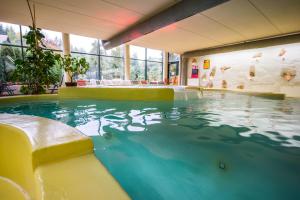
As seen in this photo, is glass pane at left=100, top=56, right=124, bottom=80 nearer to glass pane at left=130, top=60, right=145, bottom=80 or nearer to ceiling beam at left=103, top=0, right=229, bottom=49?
glass pane at left=130, top=60, right=145, bottom=80

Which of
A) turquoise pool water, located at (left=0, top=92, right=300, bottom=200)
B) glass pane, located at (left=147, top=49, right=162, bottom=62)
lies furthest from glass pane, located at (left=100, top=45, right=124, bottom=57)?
turquoise pool water, located at (left=0, top=92, right=300, bottom=200)

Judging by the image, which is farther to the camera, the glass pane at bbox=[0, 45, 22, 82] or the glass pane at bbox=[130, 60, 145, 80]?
the glass pane at bbox=[130, 60, 145, 80]

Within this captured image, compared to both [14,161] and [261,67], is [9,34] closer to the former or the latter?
[14,161]

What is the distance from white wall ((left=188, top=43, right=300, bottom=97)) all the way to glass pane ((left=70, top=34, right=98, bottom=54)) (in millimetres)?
6818

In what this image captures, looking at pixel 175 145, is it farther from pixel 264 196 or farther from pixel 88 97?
pixel 88 97

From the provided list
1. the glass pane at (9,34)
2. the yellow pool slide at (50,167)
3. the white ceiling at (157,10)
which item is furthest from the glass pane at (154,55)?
the yellow pool slide at (50,167)

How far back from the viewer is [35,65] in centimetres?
376

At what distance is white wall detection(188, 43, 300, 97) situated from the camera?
19.8ft

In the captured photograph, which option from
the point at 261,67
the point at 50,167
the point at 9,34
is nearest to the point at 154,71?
the point at 261,67

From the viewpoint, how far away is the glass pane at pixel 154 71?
517 inches

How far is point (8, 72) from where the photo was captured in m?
7.64

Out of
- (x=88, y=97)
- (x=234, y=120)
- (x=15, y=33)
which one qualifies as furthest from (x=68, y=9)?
(x=15, y=33)

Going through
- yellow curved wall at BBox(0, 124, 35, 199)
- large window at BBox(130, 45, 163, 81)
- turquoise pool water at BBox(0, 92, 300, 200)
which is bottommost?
turquoise pool water at BBox(0, 92, 300, 200)

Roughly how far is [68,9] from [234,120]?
4.46m
